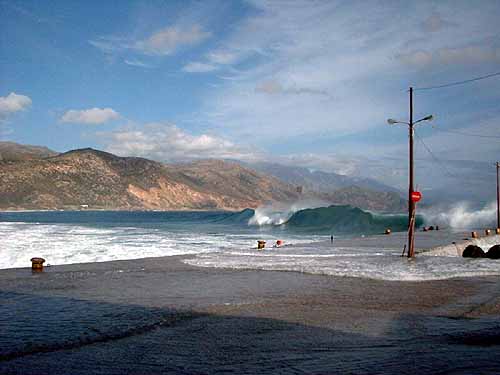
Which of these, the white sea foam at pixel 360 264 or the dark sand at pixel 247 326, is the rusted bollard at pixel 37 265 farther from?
the white sea foam at pixel 360 264

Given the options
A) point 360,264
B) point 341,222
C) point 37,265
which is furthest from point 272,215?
point 37,265

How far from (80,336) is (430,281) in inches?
384

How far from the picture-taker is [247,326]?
26.2 ft

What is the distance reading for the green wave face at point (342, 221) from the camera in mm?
61528

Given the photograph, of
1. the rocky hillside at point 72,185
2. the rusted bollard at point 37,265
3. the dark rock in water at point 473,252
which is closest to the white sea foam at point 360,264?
the dark rock in water at point 473,252

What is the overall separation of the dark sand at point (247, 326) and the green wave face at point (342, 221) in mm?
47243

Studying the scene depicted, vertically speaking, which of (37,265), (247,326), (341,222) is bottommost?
(247,326)

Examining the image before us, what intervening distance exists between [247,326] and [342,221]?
58.8 meters

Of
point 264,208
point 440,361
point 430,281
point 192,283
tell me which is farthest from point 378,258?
point 264,208

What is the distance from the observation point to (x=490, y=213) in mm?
63531

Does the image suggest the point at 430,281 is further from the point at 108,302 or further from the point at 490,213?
the point at 490,213

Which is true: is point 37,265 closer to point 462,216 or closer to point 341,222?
point 341,222

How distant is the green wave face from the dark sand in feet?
155

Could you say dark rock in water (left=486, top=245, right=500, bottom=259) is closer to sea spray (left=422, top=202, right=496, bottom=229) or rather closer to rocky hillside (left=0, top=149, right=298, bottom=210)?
sea spray (left=422, top=202, right=496, bottom=229)
